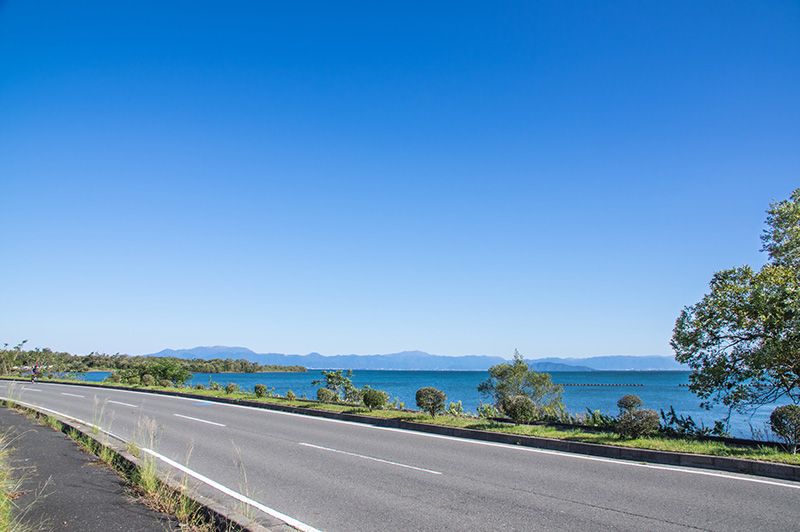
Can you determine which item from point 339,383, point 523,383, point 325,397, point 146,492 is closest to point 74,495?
point 146,492

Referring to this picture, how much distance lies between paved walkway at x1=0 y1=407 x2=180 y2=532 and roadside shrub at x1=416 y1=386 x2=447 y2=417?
9522 mm

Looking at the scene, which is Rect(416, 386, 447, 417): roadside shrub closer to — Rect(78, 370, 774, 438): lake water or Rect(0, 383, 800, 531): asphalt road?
Rect(0, 383, 800, 531): asphalt road

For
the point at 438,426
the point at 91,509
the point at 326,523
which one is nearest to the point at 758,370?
the point at 438,426

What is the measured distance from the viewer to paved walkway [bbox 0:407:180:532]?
5.74m

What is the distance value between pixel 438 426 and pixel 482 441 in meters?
1.87

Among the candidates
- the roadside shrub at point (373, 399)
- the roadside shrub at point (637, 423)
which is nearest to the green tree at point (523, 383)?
the roadside shrub at point (373, 399)

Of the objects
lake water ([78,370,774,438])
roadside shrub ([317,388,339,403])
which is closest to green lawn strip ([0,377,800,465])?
lake water ([78,370,774,438])

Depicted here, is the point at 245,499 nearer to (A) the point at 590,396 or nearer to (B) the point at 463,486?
(B) the point at 463,486

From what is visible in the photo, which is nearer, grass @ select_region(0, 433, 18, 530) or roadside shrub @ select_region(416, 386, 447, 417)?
grass @ select_region(0, 433, 18, 530)

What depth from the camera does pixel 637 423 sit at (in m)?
11.7

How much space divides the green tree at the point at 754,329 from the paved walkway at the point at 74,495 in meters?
12.7

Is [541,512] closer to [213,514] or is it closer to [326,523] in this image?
[326,523]

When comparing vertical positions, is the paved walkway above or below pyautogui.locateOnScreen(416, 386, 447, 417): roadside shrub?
below

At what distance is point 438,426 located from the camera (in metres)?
14.4
